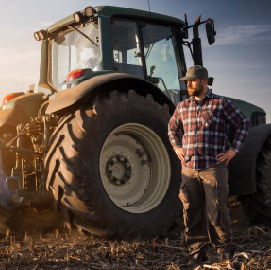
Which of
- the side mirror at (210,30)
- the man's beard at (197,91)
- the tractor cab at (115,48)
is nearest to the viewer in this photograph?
the man's beard at (197,91)

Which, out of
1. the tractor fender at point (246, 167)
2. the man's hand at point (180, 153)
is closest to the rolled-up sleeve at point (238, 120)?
the man's hand at point (180, 153)

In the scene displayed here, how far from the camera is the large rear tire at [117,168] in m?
3.92

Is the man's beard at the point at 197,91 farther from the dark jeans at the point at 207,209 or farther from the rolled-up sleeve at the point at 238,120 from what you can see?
the dark jeans at the point at 207,209

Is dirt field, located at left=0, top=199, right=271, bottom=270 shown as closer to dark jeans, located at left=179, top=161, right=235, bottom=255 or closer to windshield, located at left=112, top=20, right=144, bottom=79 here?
dark jeans, located at left=179, top=161, right=235, bottom=255

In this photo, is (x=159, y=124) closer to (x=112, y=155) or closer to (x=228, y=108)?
(x=112, y=155)

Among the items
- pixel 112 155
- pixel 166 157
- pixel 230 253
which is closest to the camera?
pixel 230 253

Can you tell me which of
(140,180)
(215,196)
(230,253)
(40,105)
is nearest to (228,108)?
(215,196)

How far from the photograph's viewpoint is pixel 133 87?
4852 millimetres

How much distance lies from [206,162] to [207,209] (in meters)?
0.40

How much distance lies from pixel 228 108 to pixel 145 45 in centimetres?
213

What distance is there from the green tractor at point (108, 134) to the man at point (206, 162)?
785 millimetres

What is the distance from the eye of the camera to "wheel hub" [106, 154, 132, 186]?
4.53 meters

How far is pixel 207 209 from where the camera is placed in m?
3.70

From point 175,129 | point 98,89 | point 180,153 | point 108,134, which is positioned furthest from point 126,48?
point 180,153
